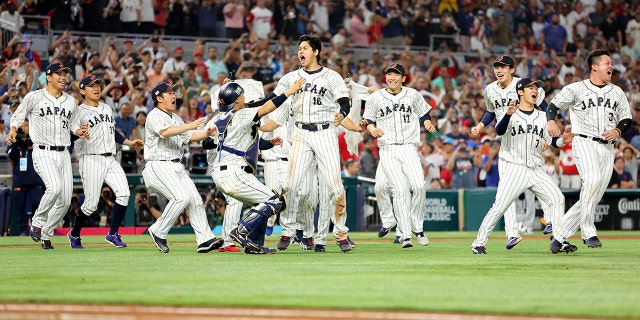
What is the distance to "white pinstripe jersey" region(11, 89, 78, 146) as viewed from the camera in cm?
1424

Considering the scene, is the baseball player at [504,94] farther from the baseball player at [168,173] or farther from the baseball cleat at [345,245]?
the baseball player at [168,173]

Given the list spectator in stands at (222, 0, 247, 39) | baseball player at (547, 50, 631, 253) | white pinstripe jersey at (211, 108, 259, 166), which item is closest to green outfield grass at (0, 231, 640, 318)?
baseball player at (547, 50, 631, 253)

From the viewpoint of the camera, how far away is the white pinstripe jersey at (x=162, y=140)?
13180 mm

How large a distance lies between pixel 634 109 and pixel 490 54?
15.4 feet

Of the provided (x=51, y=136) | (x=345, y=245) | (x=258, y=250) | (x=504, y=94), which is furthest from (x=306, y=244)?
(x=51, y=136)

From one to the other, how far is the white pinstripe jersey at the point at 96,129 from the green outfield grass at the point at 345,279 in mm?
1545

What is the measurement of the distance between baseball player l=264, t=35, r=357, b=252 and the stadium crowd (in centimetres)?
824

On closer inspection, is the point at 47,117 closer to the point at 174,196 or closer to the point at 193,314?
the point at 174,196

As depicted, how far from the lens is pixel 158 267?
10.5 meters

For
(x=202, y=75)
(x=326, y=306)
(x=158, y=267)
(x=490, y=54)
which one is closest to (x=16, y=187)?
(x=202, y=75)

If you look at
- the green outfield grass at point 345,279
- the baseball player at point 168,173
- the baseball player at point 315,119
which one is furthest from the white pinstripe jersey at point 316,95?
the green outfield grass at point 345,279

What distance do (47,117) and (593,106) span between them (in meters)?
7.11

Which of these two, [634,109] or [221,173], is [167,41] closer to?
[634,109]

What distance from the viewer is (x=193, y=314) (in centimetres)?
675
